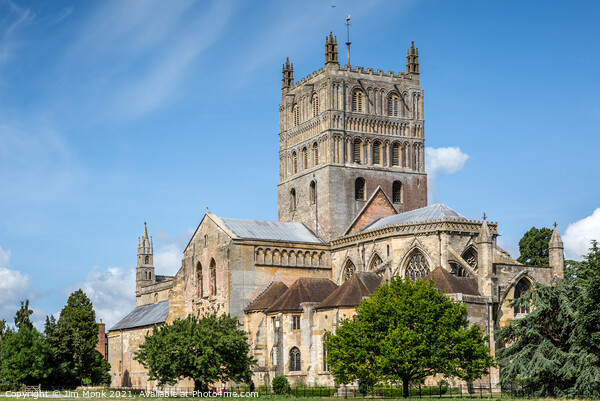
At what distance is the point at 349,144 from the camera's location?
83.5 metres

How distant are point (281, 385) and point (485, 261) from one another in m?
16.3

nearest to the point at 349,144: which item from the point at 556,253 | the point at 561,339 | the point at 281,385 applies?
the point at 556,253

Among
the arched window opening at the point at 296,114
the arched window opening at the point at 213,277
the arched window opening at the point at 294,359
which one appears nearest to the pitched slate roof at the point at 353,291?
the arched window opening at the point at 294,359

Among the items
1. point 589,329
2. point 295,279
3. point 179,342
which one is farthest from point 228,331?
point 589,329

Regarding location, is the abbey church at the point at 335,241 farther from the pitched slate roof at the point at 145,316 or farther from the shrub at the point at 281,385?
the shrub at the point at 281,385

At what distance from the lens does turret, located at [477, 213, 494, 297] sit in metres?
64.1

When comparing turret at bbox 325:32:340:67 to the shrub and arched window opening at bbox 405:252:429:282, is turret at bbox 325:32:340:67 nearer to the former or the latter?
arched window opening at bbox 405:252:429:282

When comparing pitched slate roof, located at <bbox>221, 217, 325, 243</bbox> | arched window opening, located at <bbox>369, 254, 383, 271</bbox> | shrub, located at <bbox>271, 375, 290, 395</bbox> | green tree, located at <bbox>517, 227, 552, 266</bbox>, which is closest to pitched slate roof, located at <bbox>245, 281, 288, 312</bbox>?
pitched slate roof, located at <bbox>221, 217, 325, 243</bbox>

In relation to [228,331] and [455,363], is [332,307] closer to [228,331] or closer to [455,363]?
[228,331]

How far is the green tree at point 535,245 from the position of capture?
3755 inches

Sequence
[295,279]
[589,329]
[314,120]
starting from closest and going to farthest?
[589,329] → [295,279] → [314,120]

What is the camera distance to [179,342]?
62500 mm

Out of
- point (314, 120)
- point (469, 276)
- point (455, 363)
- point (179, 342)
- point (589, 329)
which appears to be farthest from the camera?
point (314, 120)

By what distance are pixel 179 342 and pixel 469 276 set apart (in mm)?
20920
